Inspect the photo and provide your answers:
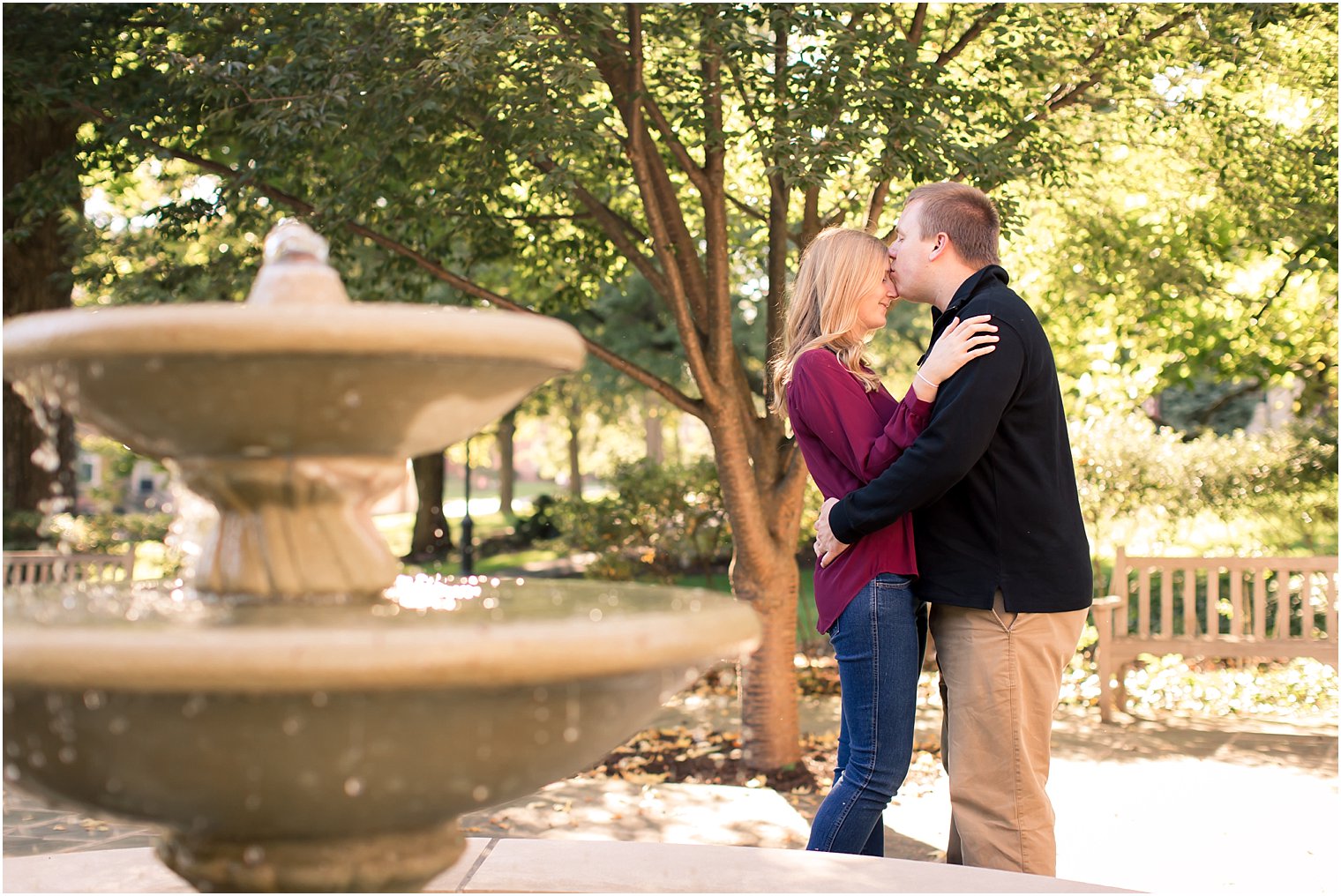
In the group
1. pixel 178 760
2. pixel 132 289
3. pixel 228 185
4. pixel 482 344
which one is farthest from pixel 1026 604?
pixel 132 289

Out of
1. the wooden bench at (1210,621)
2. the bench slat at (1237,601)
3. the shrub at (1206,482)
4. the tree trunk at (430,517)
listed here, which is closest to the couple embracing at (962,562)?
the wooden bench at (1210,621)

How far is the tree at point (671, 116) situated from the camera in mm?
5645

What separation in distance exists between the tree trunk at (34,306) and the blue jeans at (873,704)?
257 inches

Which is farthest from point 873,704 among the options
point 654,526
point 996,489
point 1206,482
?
point 1206,482

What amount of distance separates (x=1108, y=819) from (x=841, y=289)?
3.46 meters

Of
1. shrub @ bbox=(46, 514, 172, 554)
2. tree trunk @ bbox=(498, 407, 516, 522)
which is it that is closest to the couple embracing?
shrub @ bbox=(46, 514, 172, 554)

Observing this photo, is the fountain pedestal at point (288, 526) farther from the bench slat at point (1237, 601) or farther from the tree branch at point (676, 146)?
the bench slat at point (1237, 601)

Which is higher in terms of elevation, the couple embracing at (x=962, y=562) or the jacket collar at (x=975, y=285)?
the jacket collar at (x=975, y=285)

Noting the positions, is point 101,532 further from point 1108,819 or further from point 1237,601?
point 1108,819

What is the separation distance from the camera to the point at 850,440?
366 cm

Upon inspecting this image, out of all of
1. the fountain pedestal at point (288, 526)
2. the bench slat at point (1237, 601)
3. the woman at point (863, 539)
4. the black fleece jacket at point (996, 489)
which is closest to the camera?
the fountain pedestal at point (288, 526)

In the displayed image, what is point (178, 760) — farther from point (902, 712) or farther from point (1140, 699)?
point (1140, 699)

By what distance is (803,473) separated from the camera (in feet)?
23.0

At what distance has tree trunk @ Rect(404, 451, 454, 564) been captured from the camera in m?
22.4
